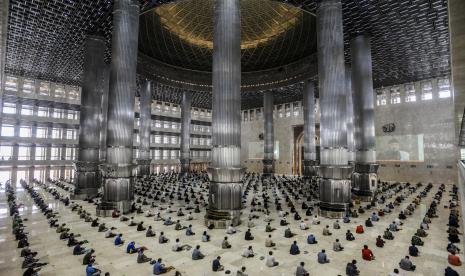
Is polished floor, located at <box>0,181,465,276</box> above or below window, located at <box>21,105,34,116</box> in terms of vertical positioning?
below

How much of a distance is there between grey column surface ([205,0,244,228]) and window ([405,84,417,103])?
32902mm

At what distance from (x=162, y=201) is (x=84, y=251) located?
1150 cm

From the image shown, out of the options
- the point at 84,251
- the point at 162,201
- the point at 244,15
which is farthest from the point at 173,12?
the point at 84,251

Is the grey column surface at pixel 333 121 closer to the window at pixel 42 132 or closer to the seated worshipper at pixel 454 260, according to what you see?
→ the seated worshipper at pixel 454 260

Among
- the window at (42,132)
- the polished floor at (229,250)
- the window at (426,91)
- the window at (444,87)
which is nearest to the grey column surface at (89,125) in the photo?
the polished floor at (229,250)

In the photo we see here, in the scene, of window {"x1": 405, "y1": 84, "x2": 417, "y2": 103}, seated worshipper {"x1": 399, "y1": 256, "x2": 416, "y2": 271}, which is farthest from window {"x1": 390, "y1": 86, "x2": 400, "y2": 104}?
seated worshipper {"x1": 399, "y1": 256, "x2": 416, "y2": 271}

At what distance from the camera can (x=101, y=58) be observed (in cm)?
2434

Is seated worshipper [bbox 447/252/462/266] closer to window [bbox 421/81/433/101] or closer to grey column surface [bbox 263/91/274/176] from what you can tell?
grey column surface [bbox 263/91/274/176]

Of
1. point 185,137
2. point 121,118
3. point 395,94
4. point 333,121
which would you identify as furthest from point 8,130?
point 395,94

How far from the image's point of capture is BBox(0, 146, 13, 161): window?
121 feet

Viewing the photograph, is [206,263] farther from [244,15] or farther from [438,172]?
[438,172]

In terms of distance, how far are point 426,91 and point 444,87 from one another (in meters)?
1.96

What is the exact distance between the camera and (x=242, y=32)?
114ft

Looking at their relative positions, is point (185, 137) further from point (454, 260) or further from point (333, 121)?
point (454, 260)
